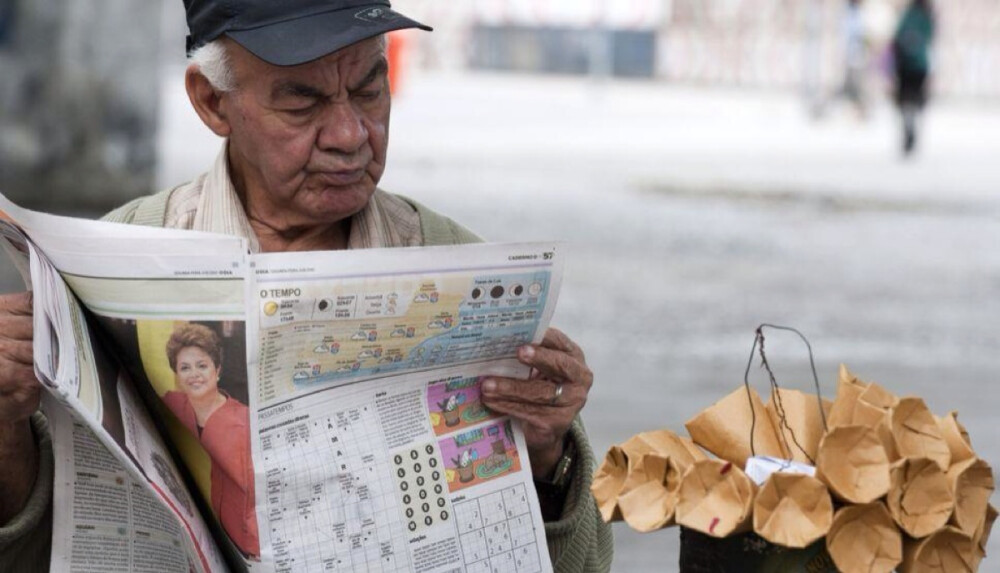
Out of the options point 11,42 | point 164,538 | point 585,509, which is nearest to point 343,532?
point 164,538

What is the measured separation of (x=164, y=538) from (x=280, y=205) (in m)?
0.47

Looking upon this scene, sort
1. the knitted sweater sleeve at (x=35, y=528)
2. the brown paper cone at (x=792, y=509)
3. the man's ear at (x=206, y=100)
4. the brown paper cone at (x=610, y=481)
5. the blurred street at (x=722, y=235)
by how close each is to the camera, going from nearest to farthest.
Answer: the brown paper cone at (x=792, y=509) → the brown paper cone at (x=610, y=481) → the knitted sweater sleeve at (x=35, y=528) → the man's ear at (x=206, y=100) → the blurred street at (x=722, y=235)

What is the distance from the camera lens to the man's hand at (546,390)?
80.1 inches

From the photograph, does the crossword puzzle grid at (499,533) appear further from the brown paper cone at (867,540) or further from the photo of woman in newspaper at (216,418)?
the brown paper cone at (867,540)

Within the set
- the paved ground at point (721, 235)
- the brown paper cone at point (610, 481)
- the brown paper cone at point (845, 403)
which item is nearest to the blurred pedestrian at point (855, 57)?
the paved ground at point (721, 235)

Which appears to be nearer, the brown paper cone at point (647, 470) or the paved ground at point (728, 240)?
the brown paper cone at point (647, 470)

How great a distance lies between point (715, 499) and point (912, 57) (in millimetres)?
14350

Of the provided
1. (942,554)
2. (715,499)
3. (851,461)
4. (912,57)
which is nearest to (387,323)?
(715,499)

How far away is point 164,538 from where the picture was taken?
2.03 meters

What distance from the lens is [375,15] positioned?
2104mm

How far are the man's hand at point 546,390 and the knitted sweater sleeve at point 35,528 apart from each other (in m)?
0.54

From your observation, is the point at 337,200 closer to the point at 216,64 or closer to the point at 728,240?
the point at 216,64

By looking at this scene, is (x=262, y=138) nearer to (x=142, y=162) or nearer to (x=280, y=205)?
(x=280, y=205)

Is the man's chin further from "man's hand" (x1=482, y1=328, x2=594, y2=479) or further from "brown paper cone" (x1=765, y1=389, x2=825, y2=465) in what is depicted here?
"brown paper cone" (x1=765, y1=389, x2=825, y2=465)
